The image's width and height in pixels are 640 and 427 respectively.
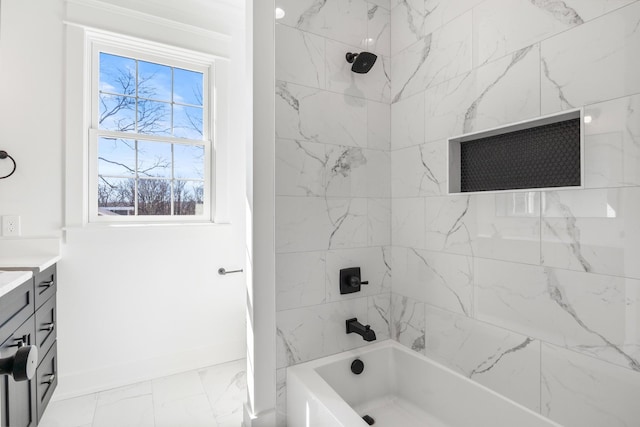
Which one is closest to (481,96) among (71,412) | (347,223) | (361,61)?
(361,61)

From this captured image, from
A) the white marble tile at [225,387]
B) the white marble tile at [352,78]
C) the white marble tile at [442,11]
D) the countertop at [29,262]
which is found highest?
the white marble tile at [442,11]

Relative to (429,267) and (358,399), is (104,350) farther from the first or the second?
(429,267)

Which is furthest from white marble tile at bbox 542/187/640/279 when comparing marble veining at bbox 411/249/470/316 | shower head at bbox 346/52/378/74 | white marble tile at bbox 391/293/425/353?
shower head at bbox 346/52/378/74

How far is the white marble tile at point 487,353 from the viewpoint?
1193 millimetres

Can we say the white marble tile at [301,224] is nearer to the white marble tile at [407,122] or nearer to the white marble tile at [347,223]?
the white marble tile at [347,223]

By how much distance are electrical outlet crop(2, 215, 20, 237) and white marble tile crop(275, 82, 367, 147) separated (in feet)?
5.92

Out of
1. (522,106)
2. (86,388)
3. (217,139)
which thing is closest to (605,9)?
(522,106)

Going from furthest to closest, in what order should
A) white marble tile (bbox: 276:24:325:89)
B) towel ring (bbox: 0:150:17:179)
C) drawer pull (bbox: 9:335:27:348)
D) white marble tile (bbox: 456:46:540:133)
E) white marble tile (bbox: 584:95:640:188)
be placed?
1. towel ring (bbox: 0:150:17:179)
2. white marble tile (bbox: 276:24:325:89)
3. drawer pull (bbox: 9:335:27:348)
4. white marble tile (bbox: 456:46:540:133)
5. white marble tile (bbox: 584:95:640:188)

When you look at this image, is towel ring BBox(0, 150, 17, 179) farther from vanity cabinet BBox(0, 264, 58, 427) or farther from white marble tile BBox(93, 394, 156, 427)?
white marble tile BBox(93, 394, 156, 427)

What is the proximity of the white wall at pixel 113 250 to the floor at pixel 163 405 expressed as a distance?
0.13 m

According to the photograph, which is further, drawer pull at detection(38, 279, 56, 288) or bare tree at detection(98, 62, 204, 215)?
bare tree at detection(98, 62, 204, 215)

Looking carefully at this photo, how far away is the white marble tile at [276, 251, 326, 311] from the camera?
1528mm

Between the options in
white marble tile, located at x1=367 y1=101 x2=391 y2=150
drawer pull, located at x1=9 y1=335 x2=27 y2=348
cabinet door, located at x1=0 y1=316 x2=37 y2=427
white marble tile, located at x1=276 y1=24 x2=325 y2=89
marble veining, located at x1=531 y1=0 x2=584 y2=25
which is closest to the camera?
marble veining, located at x1=531 y1=0 x2=584 y2=25

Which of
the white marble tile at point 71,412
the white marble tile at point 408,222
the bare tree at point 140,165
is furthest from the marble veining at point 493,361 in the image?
the bare tree at point 140,165
